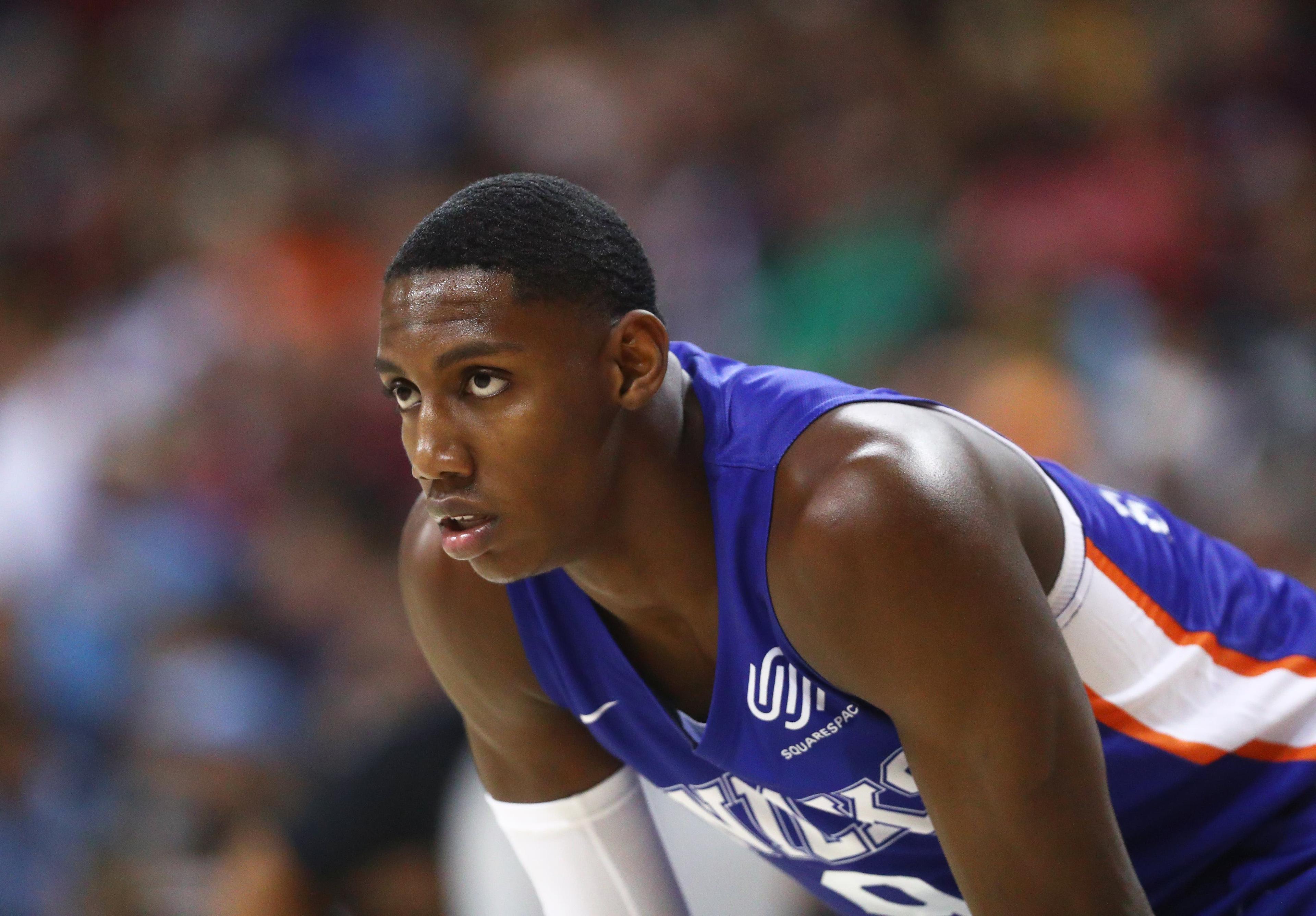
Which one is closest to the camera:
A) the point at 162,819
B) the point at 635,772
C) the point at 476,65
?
the point at 635,772

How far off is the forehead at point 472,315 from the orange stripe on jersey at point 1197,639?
0.76m

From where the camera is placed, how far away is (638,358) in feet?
5.82

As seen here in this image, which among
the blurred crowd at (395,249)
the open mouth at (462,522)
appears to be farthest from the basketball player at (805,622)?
the blurred crowd at (395,249)

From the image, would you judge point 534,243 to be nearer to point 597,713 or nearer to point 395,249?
point 597,713

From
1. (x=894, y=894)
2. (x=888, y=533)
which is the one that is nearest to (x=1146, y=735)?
(x=894, y=894)

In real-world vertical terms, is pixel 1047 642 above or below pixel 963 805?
above

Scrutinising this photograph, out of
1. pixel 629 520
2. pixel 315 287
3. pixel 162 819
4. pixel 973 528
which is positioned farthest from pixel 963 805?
pixel 315 287

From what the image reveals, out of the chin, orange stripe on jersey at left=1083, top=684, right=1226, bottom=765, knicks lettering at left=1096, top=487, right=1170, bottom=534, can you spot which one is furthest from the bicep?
knicks lettering at left=1096, top=487, right=1170, bottom=534

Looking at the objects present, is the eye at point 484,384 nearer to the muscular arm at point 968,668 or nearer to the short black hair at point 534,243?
the short black hair at point 534,243

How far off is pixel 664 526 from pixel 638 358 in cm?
22

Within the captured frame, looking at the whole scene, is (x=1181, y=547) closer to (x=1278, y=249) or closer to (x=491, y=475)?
(x=491, y=475)

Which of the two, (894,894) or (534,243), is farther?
(894,894)

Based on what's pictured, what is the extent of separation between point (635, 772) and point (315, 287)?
11.2ft

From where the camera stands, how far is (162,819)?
13.0 feet
